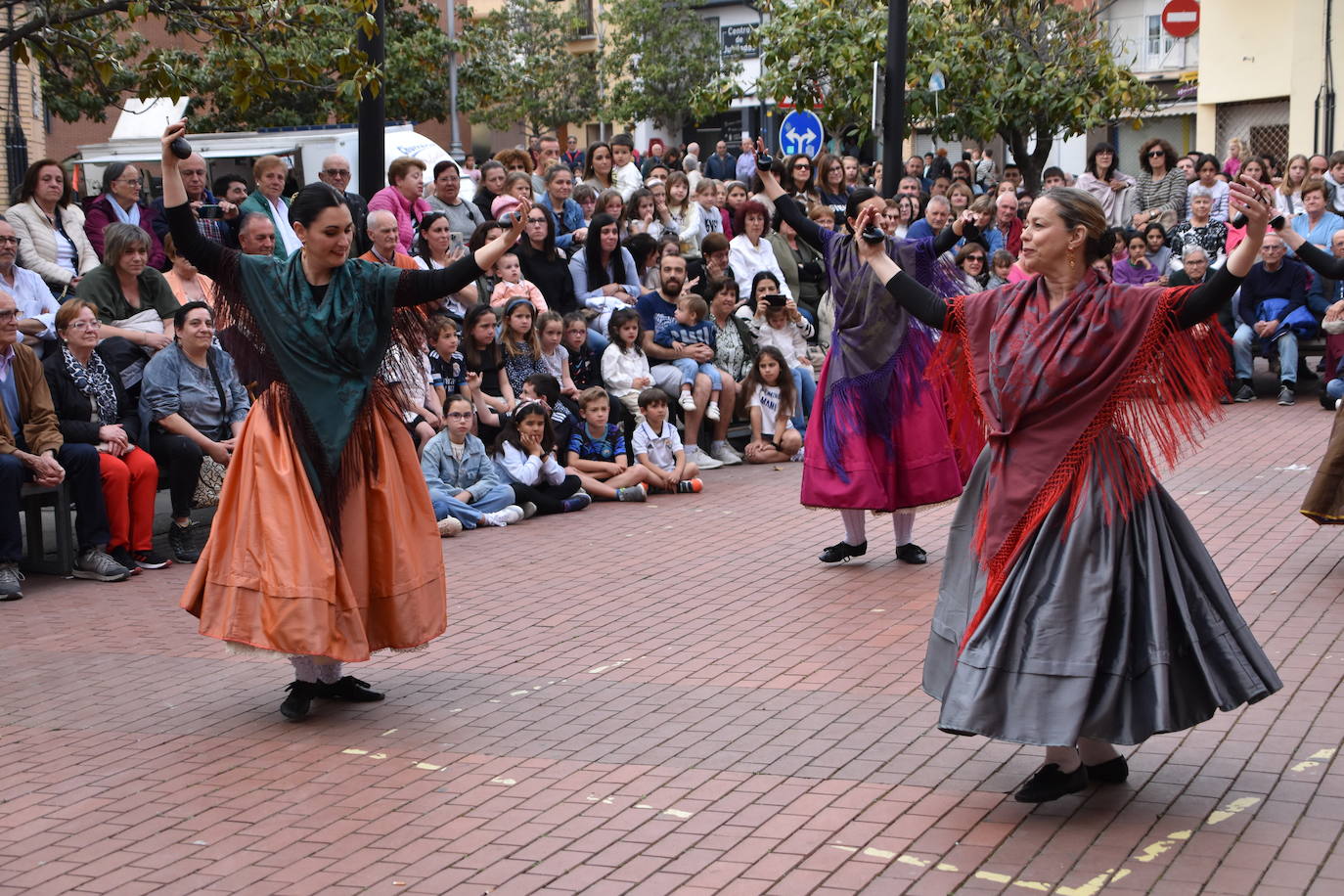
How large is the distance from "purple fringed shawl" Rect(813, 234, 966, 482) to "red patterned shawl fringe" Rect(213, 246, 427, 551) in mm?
3013

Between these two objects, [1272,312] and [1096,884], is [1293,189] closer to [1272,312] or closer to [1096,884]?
[1272,312]

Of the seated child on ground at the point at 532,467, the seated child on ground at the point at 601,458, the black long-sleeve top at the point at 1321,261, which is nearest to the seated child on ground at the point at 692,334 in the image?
the seated child on ground at the point at 601,458

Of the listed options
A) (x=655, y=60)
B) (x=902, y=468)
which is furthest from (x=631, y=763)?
(x=655, y=60)

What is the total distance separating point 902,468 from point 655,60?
3855 centimetres

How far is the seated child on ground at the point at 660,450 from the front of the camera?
1212cm

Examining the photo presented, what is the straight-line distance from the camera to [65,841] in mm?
5078

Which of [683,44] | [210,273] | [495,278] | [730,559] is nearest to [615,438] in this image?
[495,278]

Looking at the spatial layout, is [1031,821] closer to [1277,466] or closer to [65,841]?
[65,841]

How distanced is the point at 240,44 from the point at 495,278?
4.32 m

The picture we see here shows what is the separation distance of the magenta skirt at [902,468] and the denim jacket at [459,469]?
291 cm

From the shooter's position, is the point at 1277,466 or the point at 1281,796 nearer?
the point at 1281,796

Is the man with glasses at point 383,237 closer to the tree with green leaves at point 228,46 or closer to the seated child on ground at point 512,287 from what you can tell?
the tree with green leaves at point 228,46

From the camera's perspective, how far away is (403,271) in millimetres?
6316

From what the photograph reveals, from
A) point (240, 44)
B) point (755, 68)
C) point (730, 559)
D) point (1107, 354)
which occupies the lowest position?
point (730, 559)
